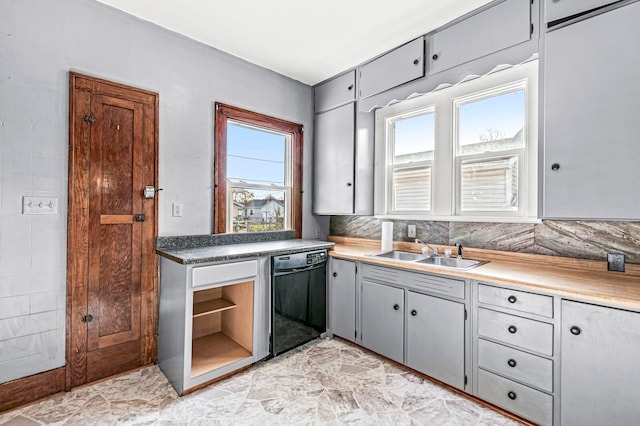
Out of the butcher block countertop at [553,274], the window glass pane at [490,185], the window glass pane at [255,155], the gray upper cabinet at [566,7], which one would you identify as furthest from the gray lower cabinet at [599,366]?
the window glass pane at [255,155]

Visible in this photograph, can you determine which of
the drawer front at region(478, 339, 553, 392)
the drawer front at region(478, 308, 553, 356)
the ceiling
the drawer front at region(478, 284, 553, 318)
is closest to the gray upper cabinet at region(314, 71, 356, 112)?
the ceiling

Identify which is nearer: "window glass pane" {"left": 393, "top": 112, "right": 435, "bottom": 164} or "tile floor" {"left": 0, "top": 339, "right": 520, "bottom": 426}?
"tile floor" {"left": 0, "top": 339, "right": 520, "bottom": 426}

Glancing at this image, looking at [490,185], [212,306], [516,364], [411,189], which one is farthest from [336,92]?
[516,364]

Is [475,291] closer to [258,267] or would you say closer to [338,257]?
[338,257]

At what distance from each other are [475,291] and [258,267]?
1623 millimetres

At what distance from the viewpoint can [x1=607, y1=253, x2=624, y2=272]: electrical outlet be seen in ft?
6.49

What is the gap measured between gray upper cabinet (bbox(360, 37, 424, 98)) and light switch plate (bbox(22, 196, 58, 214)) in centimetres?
275

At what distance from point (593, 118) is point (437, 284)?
4.52ft

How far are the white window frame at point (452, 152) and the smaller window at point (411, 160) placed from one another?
0.17ft

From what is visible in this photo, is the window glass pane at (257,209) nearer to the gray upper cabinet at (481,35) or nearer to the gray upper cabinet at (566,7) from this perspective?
the gray upper cabinet at (481,35)

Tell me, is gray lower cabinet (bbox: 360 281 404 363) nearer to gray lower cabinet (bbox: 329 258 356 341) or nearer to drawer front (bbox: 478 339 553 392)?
gray lower cabinet (bbox: 329 258 356 341)

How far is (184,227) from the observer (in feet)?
8.94

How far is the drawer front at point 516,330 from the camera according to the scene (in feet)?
5.86

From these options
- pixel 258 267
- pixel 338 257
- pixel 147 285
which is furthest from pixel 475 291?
pixel 147 285
